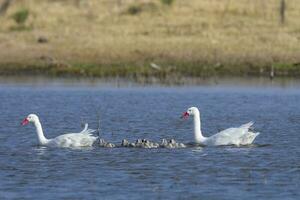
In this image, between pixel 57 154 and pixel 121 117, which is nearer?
pixel 57 154

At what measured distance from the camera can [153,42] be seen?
40688mm

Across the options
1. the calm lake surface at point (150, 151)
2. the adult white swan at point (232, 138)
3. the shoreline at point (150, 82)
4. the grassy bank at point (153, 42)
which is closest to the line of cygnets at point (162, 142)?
the adult white swan at point (232, 138)

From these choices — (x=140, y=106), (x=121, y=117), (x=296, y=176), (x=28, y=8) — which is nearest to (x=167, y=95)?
(x=140, y=106)

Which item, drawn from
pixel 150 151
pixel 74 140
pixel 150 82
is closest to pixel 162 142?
pixel 150 151

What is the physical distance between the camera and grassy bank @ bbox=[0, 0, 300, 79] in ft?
127

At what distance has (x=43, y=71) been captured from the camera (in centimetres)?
3878

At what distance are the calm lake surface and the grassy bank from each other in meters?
4.22

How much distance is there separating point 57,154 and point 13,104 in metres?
9.77

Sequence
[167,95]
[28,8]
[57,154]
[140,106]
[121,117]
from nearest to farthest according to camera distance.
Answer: [57,154] < [121,117] < [140,106] < [167,95] < [28,8]

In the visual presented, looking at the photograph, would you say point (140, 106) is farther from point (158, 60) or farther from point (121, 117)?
point (158, 60)

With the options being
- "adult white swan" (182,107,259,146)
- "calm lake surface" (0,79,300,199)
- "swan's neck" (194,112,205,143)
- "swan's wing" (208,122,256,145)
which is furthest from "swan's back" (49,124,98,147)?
"swan's wing" (208,122,256,145)

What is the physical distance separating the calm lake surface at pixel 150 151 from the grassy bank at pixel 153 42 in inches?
166

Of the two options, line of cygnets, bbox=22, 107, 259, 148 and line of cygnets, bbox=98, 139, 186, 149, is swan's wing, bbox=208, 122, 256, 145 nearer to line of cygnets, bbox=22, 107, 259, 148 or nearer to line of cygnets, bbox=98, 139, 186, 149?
line of cygnets, bbox=22, 107, 259, 148

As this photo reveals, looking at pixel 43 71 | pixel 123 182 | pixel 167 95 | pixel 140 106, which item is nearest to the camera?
pixel 123 182
